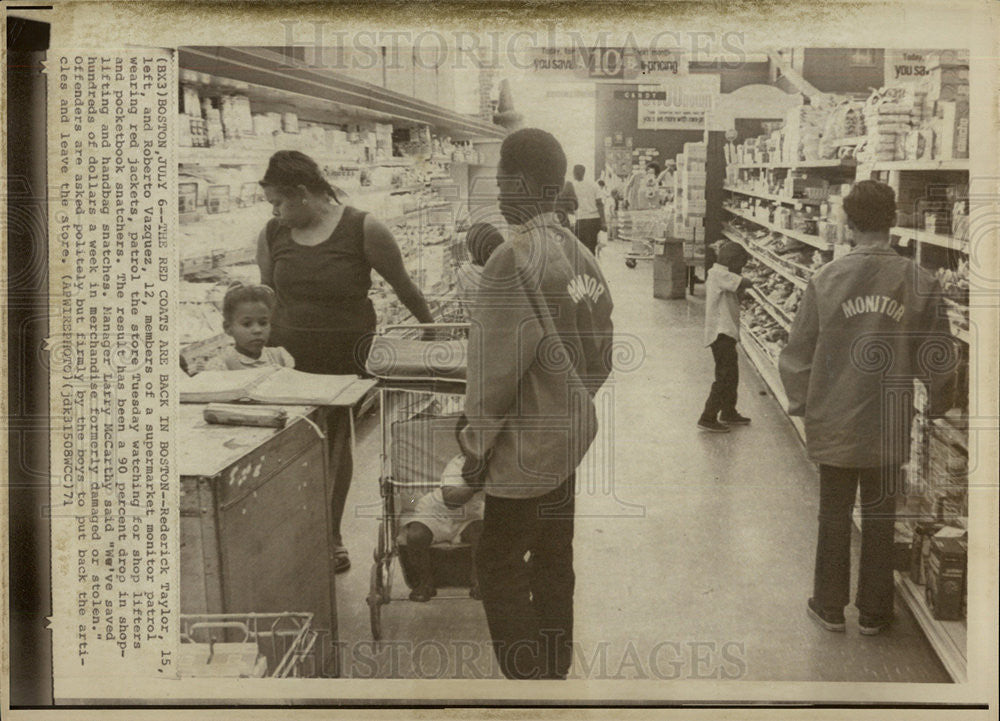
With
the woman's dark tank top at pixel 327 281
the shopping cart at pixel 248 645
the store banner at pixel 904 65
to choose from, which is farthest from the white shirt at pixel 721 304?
the shopping cart at pixel 248 645

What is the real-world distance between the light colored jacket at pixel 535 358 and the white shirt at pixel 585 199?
8cm

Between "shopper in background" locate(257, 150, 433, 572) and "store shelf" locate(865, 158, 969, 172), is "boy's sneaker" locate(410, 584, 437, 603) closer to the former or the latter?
"shopper in background" locate(257, 150, 433, 572)

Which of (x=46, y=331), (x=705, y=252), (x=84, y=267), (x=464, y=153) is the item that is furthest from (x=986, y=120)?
(x=46, y=331)

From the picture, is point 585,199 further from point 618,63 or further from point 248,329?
point 248,329

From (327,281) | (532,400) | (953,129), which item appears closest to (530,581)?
(532,400)

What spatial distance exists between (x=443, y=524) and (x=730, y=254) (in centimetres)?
119

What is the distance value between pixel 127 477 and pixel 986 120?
2.64 metres

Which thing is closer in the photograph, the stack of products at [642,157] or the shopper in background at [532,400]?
the shopper in background at [532,400]

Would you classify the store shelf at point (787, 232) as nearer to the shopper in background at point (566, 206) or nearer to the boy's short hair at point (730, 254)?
the boy's short hair at point (730, 254)

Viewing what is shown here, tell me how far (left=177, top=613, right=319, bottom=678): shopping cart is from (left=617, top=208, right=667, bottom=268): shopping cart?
4.47ft

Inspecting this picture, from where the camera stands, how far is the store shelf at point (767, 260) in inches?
104

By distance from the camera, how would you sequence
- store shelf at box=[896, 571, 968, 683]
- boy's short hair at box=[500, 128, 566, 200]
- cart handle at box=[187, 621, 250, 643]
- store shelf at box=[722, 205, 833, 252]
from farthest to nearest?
store shelf at box=[722, 205, 833, 252] → store shelf at box=[896, 571, 968, 683] → boy's short hair at box=[500, 128, 566, 200] → cart handle at box=[187, 621, 250, 643]

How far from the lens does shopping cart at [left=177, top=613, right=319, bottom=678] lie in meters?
2.26

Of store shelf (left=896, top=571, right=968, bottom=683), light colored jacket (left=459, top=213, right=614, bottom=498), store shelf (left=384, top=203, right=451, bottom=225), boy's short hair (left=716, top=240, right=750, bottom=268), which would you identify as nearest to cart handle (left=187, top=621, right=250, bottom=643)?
light colored jacket (left=459, top=213, right=614, bottom=498)
